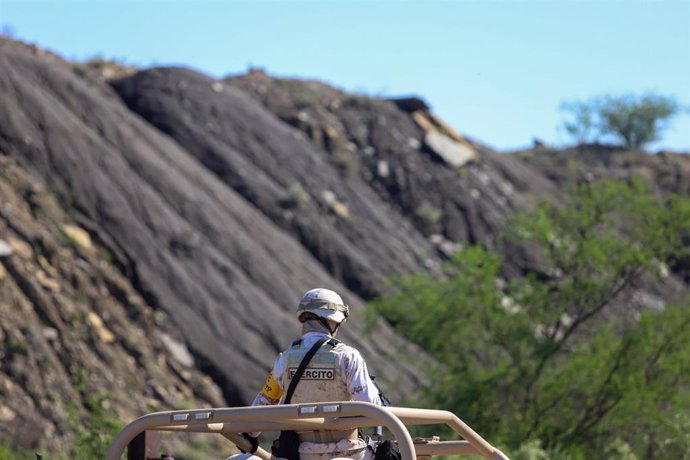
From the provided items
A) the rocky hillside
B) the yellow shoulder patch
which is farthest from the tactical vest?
the rocky hillside

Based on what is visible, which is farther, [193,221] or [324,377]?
[193,221]

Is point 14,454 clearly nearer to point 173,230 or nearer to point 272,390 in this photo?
point 173,230

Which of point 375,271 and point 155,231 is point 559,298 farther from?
point 375,271

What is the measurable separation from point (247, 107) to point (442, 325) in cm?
2067

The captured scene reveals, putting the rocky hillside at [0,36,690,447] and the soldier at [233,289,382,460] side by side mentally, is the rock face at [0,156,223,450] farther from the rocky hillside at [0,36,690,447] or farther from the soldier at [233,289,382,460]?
the soldier at [233,289,382,460]

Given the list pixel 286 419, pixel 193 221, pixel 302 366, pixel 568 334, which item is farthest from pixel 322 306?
pixel 193 221

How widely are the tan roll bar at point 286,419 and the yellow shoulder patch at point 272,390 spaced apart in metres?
0.60

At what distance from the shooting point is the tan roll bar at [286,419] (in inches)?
225

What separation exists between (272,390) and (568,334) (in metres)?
18.9

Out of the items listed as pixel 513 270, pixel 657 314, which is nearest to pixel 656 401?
pixel 657 314

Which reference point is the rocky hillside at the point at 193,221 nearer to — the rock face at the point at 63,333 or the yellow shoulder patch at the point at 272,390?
the rock face at the point at 63,333

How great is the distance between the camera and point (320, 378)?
22.2 ft

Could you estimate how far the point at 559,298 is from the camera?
26.0 m

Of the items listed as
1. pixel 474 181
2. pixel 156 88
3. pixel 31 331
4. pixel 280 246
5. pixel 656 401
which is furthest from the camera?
pixel 474 181
